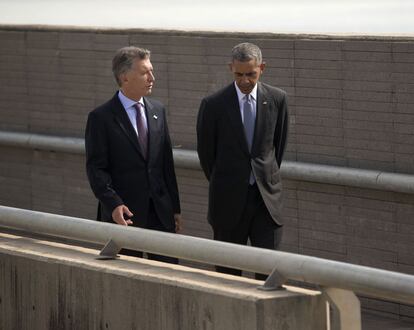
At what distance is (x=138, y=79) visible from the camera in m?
8.41

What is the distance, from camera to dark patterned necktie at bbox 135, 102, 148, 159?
8.59 m

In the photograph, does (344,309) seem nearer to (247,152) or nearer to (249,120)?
(247,152)

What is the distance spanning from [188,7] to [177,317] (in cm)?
1019

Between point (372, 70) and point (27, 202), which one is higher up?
point (372, 70)

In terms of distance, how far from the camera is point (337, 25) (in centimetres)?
1300

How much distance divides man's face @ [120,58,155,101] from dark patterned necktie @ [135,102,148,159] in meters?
0.12

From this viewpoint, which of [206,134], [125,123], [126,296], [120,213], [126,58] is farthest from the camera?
[206,134]

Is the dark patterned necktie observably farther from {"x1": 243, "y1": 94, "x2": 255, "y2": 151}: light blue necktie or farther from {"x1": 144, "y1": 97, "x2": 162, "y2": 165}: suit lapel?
{"x1": 243, "y1": 94, "x2": 255, "y2": 151}: light blue necktie

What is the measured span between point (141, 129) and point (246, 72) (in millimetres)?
755

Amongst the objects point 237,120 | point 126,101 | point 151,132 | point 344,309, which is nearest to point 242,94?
point 237,120

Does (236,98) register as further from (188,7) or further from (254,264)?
(188,7)

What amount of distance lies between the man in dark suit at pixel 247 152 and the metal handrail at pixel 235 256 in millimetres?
1281

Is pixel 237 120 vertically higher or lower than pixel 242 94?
lower

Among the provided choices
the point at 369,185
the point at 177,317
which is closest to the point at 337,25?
the point at 369,185
